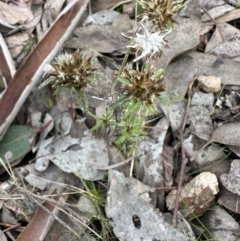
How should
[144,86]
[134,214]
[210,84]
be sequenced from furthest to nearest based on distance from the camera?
[210,84] → [134,214] → [144,86]

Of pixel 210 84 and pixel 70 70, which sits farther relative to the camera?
pixel 210 84

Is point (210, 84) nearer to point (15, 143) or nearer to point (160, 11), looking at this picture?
point (160, 11)

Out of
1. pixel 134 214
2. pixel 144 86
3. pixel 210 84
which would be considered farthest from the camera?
pixel 210 84

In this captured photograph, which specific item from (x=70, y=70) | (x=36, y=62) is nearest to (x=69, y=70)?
(x=70, y=70)

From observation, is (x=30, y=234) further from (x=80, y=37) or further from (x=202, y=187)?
(x=80, y=37)

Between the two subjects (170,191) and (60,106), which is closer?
(170,191)

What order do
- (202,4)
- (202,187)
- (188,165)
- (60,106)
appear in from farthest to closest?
1. (202,4)
2. (60,106)
3. (188,165)
4. (202,187)

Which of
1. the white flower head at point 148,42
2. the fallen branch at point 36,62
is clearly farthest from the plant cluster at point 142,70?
the fallen branch at point 36,62

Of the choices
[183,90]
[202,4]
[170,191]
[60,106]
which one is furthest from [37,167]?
[202,4]
